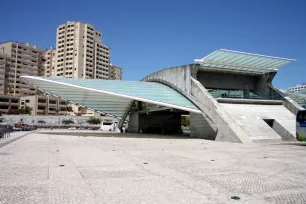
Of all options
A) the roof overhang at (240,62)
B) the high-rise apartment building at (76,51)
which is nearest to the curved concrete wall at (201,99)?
the roof overhang at (240,62)

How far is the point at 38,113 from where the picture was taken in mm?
109562

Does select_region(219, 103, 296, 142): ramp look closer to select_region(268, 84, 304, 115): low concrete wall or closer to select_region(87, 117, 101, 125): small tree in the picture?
select_region(268, 84, 304, 115): low concrete wall

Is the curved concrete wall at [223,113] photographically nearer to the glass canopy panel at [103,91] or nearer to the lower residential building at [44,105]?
the glass canopy panel at [103,91]

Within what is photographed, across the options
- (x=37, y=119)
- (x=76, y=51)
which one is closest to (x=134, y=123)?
(x=37, y=119)

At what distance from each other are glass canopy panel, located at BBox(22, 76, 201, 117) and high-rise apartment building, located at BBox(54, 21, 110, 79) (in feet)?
273

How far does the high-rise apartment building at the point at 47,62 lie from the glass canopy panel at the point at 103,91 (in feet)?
335

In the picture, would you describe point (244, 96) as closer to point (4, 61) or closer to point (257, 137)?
point (257, 137)

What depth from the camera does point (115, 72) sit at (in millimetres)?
156000

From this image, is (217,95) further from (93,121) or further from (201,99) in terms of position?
(93,121)

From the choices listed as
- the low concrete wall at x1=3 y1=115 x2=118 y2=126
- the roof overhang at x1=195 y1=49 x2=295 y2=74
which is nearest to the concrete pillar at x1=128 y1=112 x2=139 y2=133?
the roof overhang at x1=195 y1=49 x2=295 y2=74

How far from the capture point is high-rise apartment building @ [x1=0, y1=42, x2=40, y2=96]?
11781cm

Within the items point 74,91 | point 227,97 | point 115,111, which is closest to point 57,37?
point 115,111

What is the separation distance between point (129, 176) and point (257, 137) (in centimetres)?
1853

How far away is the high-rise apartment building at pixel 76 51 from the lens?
4685 inches
